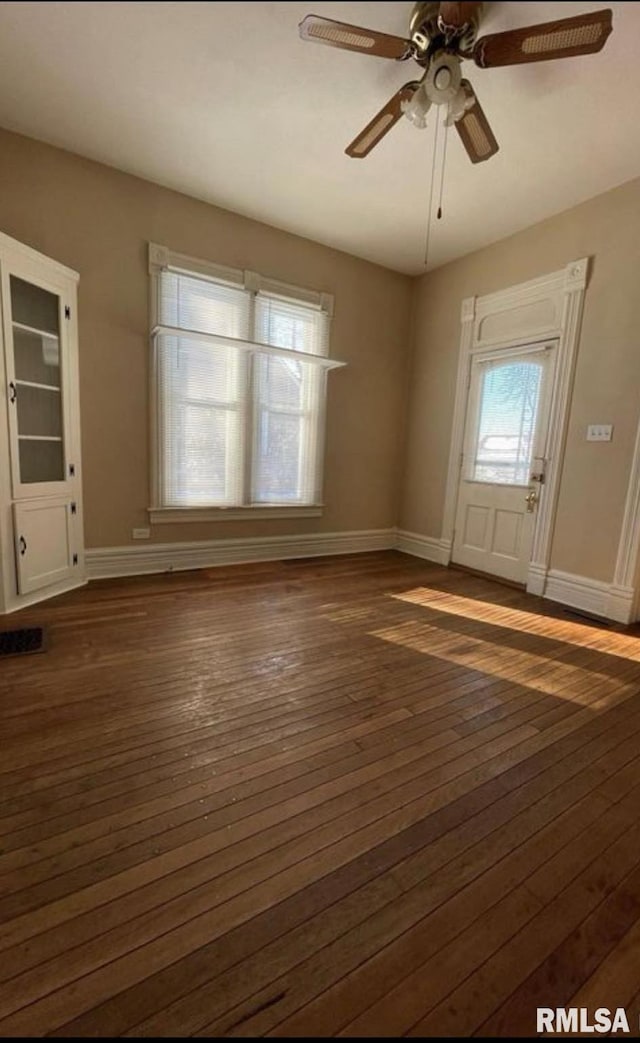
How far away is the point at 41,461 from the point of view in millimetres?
3129

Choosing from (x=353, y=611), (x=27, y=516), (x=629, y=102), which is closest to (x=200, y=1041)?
(x=353, y=611)

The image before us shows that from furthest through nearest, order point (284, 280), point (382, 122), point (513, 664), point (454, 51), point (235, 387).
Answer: point (284, 280)
point (235, 387)
point (513, 664)
point (382, 122)
point (454, 51)

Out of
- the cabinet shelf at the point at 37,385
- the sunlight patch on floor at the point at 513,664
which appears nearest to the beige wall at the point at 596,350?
the sunlight patch on floor at the point at 513,664

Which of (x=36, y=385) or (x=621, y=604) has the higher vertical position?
(x=36, y=385)

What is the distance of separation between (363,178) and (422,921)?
4100 mm

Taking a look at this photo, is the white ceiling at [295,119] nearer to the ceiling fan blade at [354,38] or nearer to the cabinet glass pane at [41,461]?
the ceiling fan blade at [354,38]

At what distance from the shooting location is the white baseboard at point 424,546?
4.68m

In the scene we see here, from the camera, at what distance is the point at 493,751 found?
174 centimetres

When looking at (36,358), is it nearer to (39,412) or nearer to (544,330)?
(39,412)

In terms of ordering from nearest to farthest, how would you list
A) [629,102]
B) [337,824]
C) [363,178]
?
[337,824] < [629,102] < [363,178]

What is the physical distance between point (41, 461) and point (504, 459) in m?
3.84

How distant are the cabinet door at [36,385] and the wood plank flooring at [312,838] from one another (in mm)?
1246

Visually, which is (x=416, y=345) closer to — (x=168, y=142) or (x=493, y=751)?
(x=168, y=142)

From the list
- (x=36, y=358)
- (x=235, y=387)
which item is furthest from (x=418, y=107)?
(x=36, y=358)
